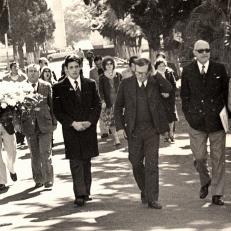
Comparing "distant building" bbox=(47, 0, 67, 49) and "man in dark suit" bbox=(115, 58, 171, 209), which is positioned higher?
"distant building" bbox=(47, 0, 67, 49)

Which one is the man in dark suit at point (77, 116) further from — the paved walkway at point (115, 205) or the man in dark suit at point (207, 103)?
the man in dark suit at point (207, 103)

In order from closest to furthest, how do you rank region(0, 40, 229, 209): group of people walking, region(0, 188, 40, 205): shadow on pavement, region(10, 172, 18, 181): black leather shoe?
region(0, 40, 229, 209): group of people walking
region(0, 188, 40, 205): shadow on pavement
region(10, 172, 18, 181): black leather shoe

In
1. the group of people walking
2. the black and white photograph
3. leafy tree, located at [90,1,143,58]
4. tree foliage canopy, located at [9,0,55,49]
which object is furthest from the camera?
tree foliage canopy, located at [9,0,55,49]

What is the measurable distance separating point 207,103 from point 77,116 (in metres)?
1.66

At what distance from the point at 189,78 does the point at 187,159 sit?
3719 millimetres

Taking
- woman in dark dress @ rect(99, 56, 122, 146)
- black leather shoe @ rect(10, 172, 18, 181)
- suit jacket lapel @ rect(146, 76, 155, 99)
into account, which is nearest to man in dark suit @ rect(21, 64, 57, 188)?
black leather shoe @ rect(10, 172, 18, 181)

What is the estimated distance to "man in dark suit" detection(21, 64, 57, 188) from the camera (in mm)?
10023

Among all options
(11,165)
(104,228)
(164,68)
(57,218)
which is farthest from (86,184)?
(164,68)

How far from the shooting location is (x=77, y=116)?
335 inches

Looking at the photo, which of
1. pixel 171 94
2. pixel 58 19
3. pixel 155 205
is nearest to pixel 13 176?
pixel 155 205

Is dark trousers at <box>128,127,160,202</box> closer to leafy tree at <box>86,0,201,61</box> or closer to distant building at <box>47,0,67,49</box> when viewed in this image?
leafy tree at <box>86,0,201,61</box>

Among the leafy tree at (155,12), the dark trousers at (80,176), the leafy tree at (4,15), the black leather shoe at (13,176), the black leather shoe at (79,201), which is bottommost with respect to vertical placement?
the black leather shoe at (13,176)

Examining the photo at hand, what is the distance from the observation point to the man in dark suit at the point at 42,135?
10.0m

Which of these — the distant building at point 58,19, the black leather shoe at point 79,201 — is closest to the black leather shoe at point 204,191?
the black leather shoe at point 79,201
